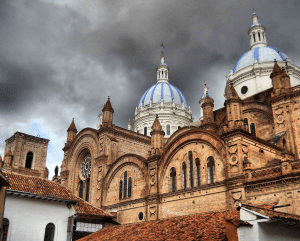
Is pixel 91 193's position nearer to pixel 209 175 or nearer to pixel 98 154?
pixel 98 154

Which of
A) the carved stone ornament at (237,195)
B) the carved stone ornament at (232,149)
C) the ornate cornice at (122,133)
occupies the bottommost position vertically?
the carved stone ornament at (237,195)

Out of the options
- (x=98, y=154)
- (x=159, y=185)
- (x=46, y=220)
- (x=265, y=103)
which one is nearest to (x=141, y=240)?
(x=46, y=220)

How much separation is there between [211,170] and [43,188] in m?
13.7

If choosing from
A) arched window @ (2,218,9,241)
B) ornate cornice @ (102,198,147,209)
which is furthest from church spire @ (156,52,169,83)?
arched window @ (2,218,9,241)

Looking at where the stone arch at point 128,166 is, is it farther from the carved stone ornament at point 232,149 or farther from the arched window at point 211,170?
the carved stone ornament at point 232,149

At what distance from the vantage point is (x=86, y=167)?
152ft

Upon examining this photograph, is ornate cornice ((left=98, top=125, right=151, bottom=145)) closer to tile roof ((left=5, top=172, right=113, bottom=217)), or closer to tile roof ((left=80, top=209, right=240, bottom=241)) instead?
tile roof ((left=5, top=172, right=113, bottom=217))

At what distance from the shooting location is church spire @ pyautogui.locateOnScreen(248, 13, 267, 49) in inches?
2136

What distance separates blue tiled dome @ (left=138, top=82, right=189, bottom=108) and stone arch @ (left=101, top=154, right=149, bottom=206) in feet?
103

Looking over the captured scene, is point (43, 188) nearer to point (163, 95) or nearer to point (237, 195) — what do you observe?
point (237, 195)

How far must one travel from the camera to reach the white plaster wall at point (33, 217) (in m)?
22.2

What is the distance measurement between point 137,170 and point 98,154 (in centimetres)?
822

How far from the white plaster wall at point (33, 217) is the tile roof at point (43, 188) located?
0.60m

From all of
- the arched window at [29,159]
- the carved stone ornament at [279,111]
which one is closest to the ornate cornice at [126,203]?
the carved stone ornament at [279,111]
